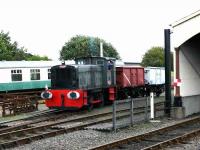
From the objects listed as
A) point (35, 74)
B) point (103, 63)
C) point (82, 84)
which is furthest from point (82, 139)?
point (35, 74)

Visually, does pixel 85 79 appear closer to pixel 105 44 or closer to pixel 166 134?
pixel 166 134

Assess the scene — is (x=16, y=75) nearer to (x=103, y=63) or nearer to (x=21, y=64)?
(x=21, y=64)

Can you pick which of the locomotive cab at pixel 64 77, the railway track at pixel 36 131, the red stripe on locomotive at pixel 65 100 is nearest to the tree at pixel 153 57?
the locomotive cab at pixel 64 77

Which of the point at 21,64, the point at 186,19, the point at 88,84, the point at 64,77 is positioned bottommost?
the point at 88,84

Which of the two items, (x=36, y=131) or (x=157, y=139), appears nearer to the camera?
(x=157, y=139)

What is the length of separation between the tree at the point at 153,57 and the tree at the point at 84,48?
10.7 meters

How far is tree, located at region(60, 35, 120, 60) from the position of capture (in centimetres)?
7850

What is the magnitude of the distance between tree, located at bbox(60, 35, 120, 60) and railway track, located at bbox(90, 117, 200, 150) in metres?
62.8

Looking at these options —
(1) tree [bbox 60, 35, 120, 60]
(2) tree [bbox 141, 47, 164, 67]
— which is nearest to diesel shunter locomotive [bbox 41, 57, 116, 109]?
(1) tree [bbox 60, 35, 120, 60]

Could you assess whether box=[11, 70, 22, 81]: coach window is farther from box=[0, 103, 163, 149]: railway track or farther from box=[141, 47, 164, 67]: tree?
box=[141, 47, 164, 67]: tree

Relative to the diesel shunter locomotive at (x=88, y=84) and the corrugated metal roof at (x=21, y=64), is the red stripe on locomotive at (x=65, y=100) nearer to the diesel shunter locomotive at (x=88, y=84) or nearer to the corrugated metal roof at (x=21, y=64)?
the diesel shunter locomotive at (x=88, y=84)

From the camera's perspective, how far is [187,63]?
62.2ft

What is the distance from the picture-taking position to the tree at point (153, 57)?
9049cm

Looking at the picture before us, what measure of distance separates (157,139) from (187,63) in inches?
273
